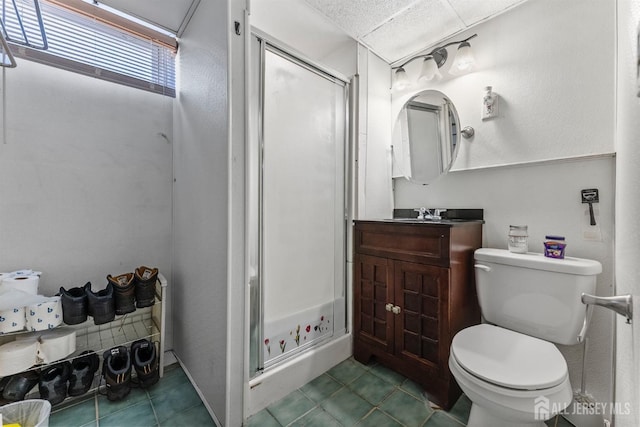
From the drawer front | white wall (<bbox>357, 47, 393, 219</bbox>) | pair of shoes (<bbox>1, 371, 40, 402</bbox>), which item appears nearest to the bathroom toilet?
the drawer front

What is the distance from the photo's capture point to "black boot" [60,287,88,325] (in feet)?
4.28

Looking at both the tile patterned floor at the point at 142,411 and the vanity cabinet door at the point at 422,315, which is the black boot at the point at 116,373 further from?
the vanity cabinet door at the point at 422,315

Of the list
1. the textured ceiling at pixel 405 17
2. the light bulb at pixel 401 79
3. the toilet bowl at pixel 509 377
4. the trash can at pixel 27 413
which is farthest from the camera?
the light bulb at pixel 401 79

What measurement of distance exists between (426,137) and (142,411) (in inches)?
94.8

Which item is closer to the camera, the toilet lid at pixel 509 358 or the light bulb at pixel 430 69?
the toilet lid at pixel 509 358

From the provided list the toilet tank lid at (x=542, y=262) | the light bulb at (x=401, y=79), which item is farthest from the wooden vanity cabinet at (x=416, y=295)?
the light bulb at (x=401, y=79)

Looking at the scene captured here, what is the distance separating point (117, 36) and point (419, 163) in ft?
7.15

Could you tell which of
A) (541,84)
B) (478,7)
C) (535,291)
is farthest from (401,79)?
(535,291)

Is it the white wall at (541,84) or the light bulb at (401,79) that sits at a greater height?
the light bulb at (401,79)

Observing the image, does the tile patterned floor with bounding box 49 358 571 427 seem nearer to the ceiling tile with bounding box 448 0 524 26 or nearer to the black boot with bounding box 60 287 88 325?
the black boot with bounding box 60 287 88 325

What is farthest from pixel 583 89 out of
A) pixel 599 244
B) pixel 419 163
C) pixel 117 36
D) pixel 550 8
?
pixel 117 36

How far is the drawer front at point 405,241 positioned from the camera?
1360 mm

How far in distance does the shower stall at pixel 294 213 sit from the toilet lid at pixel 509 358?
0.84 meters

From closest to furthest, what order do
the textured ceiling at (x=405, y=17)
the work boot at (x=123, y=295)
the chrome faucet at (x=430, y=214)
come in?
1. the work boot at (x=123, y=295)
2. the textured ceiling at (x=405, y=17)
3. the chrome faucet at (x=430, y=214)
